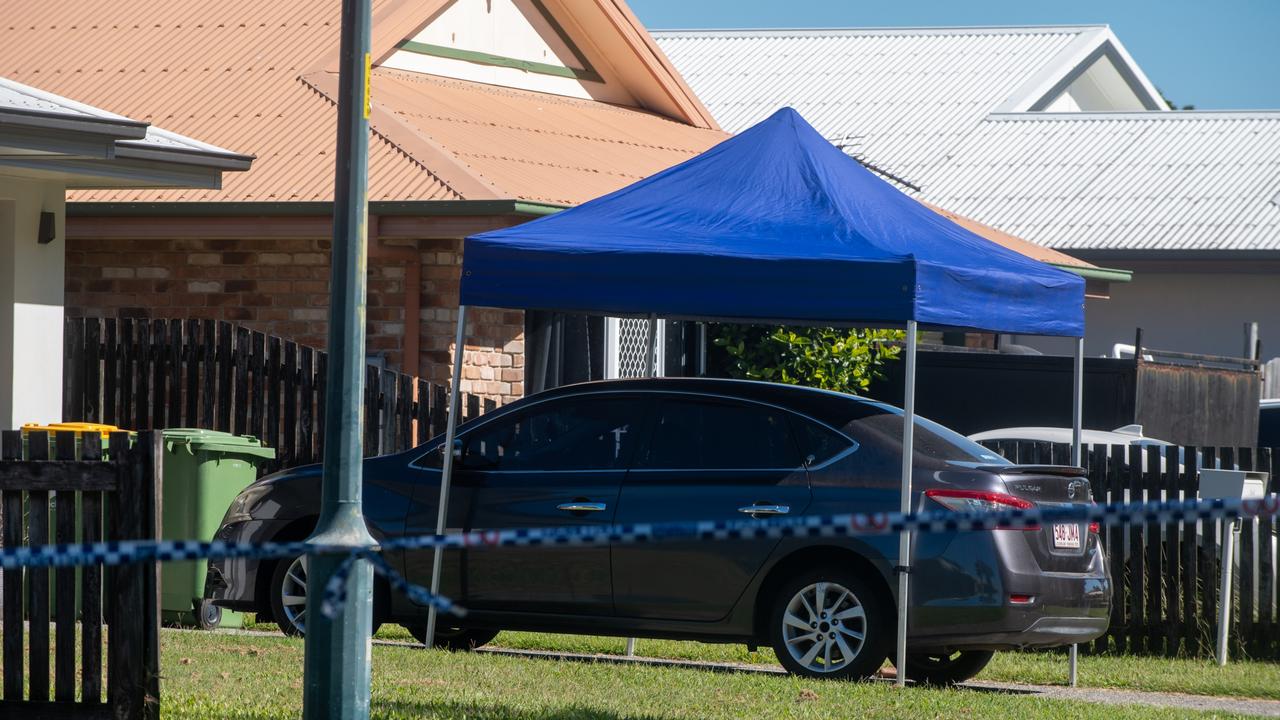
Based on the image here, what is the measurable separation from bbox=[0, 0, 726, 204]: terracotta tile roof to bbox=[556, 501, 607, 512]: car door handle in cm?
408

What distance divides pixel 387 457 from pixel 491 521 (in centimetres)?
85

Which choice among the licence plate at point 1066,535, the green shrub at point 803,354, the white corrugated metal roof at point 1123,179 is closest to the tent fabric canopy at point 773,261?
the licence plate at point 1066,535

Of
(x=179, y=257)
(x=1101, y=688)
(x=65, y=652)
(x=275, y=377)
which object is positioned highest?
(x=179, y=257)

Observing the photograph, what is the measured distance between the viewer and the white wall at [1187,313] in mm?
26359

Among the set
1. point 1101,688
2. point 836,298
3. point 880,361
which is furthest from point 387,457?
point 880,361

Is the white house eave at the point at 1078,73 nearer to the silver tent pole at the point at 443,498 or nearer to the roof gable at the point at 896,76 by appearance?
the roof gable at the point at 896,76

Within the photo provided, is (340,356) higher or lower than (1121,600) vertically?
higher

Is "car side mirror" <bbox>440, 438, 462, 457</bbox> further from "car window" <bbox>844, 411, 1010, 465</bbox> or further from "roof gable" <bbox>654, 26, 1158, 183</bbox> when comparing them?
"roof gable" <bbox>654, 26, 1158, 183</bbox>

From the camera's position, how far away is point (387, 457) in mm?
9969

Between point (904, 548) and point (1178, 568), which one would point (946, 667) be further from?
point (1178, 568)

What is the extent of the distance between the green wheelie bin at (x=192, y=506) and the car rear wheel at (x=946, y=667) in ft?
13.9

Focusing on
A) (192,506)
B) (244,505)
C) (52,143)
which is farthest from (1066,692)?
(52,143)

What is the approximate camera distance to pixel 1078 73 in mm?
36250

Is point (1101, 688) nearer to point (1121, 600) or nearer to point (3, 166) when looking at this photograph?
point (1121, 600)
